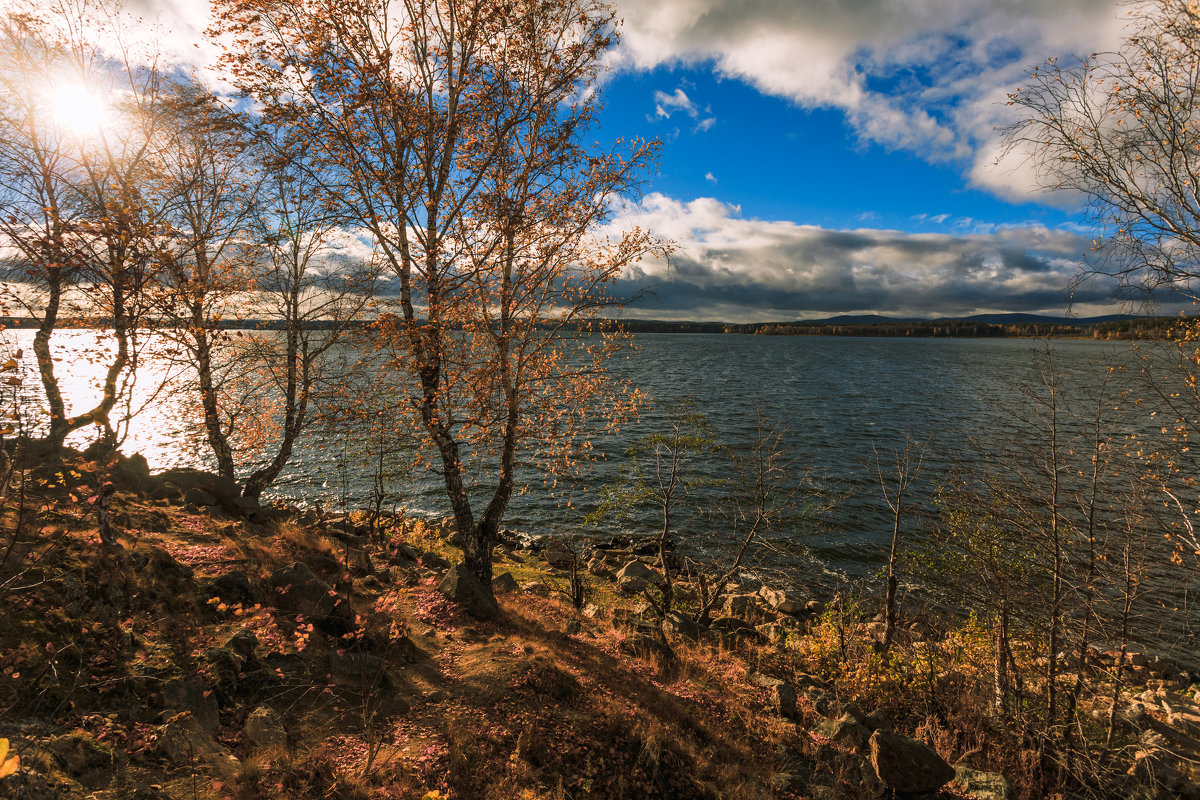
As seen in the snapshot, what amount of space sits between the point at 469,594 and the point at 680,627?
7449 mm

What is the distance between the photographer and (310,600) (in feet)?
38.8

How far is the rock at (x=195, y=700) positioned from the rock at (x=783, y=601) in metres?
21.7

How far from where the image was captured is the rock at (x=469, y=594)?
14.7 metres

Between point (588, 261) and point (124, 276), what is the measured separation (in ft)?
Result: 33.7

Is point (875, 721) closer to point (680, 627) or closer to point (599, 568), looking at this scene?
point (680, 627)

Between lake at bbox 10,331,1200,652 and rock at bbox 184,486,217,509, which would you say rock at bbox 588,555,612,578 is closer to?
lake at bbox 10,331,1200,652

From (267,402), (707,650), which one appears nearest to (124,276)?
(267,402)

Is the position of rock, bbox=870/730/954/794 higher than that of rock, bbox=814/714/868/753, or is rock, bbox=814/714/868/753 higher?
rock, bbox=870/730/954/794

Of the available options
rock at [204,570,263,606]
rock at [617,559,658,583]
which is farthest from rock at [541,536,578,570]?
rock at [204,570,263,606]

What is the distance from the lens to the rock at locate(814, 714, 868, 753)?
11383 mm

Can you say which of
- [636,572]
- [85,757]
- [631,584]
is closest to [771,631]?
[631,584]

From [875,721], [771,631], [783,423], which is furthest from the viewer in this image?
[783,423]

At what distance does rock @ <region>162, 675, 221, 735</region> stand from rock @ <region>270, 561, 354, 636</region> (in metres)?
3.19

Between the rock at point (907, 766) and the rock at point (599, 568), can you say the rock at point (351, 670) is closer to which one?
the rock at point (907, 766)
